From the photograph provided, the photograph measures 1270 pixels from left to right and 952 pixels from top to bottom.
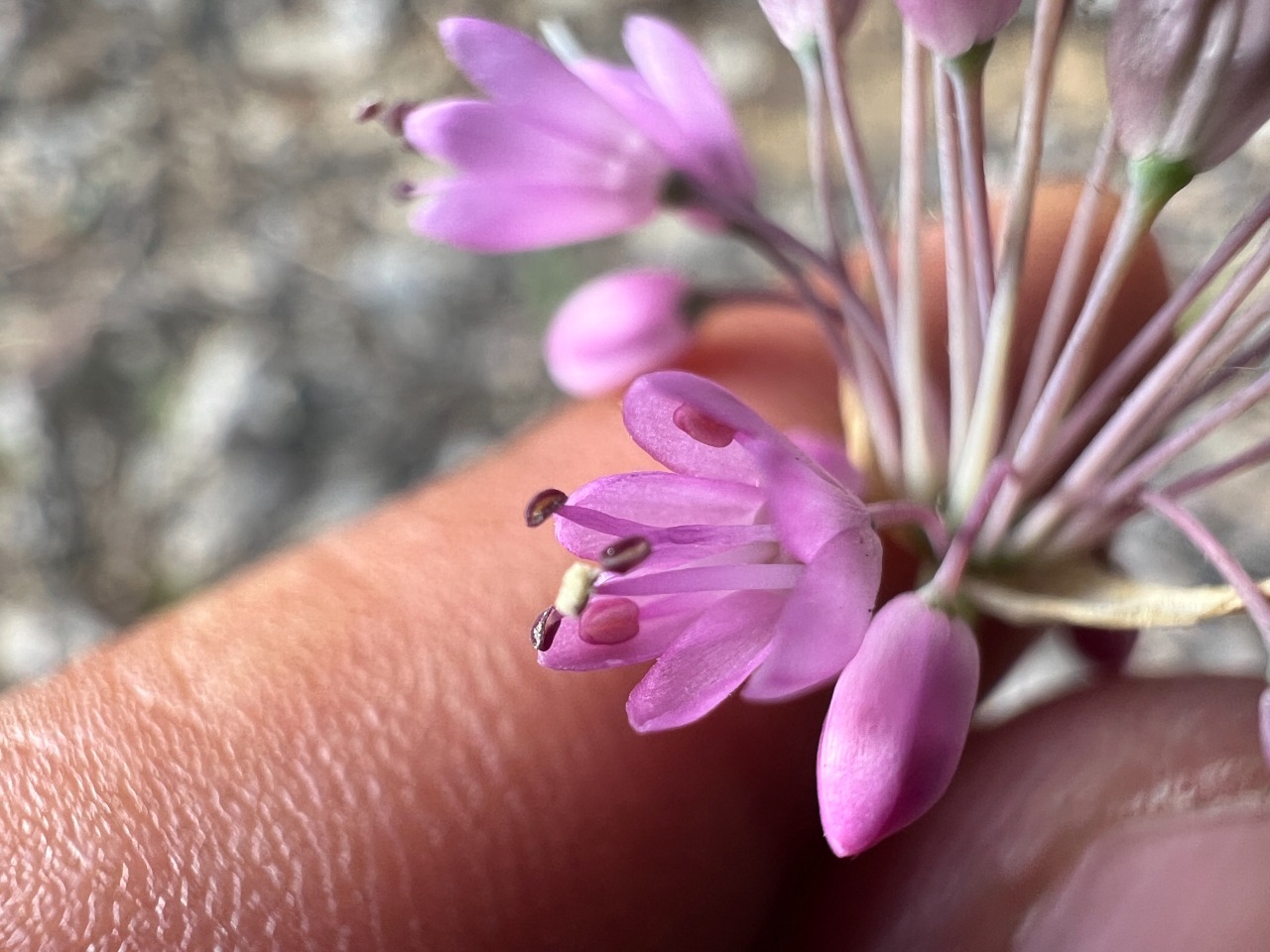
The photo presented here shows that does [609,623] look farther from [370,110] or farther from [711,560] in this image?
[370,110]

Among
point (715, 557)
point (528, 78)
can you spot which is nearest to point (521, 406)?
point (528, 78)

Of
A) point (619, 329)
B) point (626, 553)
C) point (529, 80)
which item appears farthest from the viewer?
point (619, 329)

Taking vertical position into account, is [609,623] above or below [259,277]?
above

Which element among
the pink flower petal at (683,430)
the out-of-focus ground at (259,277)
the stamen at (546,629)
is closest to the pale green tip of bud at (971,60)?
the pink flower petal at (683,430)

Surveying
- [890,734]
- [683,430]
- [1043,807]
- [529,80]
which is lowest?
[1043,807]

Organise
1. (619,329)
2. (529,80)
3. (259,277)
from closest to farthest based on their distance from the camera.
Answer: (529,80), (619,329), (259,277)

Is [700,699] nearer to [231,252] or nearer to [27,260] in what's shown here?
[231,252]

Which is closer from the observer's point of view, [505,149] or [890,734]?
[890,734]

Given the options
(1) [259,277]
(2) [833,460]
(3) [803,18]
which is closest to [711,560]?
(2) [833,460]
